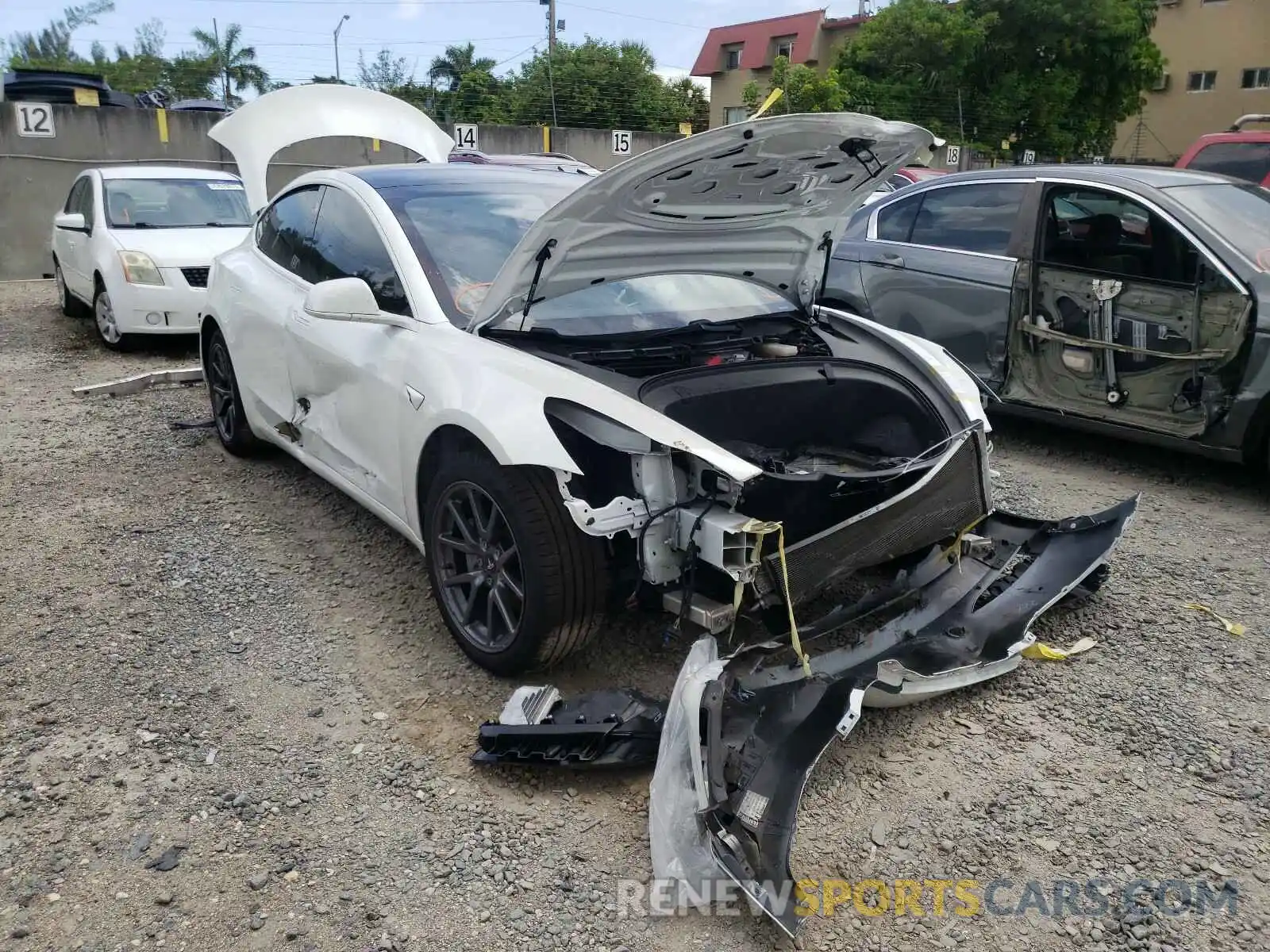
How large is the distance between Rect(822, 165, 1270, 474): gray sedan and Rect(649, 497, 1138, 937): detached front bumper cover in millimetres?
1518

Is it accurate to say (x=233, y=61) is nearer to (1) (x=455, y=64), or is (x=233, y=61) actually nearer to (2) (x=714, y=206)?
(1) (x=455, y=64)

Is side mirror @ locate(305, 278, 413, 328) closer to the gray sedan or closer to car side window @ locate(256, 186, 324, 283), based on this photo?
car side window @ locate(256, 186, 324, 283)

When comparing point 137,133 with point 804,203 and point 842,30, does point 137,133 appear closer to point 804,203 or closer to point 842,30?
point 804,203

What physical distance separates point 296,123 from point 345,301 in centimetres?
338

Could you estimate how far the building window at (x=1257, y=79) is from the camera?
3428cm

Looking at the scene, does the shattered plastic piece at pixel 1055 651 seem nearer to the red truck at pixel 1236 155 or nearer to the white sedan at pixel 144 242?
the white sedan at pixel 144 242

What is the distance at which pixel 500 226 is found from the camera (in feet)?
12.7

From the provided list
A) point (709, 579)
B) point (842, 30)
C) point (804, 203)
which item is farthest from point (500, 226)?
point (842, 30)

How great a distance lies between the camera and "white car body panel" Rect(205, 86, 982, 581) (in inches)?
112

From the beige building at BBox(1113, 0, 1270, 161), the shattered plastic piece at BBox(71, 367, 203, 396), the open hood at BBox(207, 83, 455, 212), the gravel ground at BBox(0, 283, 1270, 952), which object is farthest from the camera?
the beige building at BBox(1113, 0, 1270, 161)

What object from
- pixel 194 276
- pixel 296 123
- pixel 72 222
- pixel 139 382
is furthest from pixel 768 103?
pixel 72 222

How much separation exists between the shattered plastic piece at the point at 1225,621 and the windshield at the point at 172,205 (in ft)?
27.0

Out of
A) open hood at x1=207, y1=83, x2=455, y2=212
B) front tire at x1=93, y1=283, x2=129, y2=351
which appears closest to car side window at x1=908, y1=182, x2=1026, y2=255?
open hood at x1=207, y1=83, x2=455, y2=212

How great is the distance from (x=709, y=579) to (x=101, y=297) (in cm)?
770
